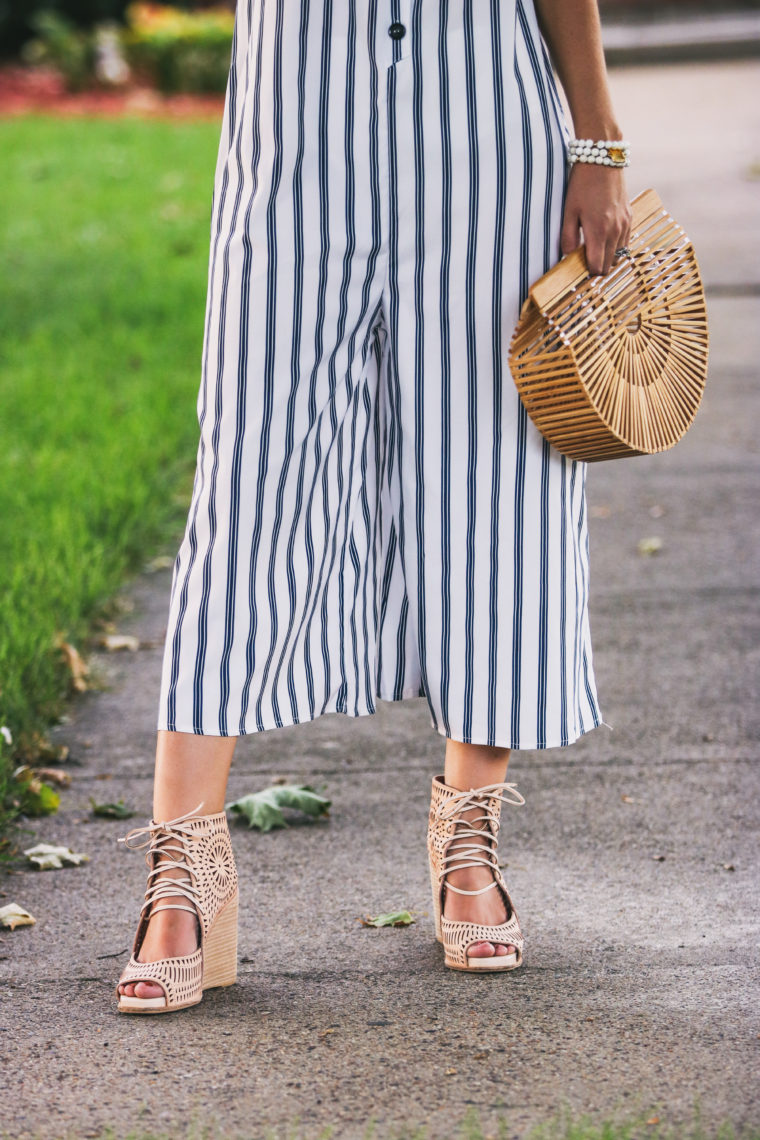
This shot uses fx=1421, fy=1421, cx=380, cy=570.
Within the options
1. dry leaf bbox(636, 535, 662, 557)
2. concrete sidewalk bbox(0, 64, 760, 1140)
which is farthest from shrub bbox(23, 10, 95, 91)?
concrete sidewalk bbox(0, 64, 760, 1140)

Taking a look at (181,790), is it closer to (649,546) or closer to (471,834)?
(471,834)

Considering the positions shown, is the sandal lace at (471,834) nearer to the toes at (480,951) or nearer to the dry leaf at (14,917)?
the toes at (480,951)

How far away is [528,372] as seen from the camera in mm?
1821

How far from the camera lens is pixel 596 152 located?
1.84 meters

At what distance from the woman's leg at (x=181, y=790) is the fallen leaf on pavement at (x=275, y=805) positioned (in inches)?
23.7

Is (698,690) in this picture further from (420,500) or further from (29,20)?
(29,20)

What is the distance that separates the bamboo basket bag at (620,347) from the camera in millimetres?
1807

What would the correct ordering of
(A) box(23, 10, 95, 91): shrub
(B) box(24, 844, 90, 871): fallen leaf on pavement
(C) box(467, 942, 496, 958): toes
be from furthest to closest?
1. (A) box(23, 10, 95, 91): shrub
2. (B) box(24, 844, 90, 871): fallen leaf on pavement
3. (C) box(467, 942, 496, 958): toes

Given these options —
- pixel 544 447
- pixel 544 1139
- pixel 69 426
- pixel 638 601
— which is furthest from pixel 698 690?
pixel 69 426

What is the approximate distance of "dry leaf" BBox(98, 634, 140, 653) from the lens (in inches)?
132

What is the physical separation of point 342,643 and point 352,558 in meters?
0.12

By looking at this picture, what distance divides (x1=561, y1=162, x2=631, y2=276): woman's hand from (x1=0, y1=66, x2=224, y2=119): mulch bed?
11.5 metres

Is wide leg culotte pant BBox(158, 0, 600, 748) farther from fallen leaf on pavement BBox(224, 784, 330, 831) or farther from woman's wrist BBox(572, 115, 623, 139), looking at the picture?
fallen leaf on pavement BBox(224, 784, 330, 831)

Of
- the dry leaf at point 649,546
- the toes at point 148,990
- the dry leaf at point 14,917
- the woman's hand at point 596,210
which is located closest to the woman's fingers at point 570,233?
the woman's hand at point 596,210
